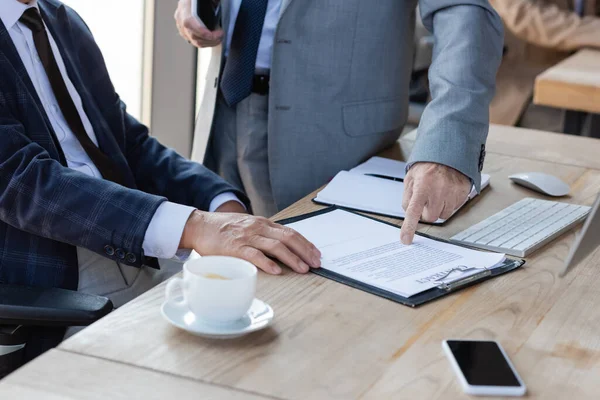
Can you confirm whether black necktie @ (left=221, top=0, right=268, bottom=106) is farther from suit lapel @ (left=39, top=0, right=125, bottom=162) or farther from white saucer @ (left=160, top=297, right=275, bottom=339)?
white saucer @ (left=160, top=297, right=275, bottom=339)

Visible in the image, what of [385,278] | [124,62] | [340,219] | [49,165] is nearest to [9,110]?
[49,165]

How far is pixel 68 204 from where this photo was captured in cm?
150

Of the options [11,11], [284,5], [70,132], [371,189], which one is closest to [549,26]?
[284,5]

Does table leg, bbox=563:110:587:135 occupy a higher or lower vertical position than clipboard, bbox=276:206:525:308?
lower

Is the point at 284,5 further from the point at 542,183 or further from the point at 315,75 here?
the point at 542,183

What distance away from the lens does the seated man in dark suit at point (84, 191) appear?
1.47m

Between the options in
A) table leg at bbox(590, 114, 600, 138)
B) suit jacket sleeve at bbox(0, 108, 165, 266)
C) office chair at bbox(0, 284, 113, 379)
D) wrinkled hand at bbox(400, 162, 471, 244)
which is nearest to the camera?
office chair at bbox(0, 284, 113, 379)

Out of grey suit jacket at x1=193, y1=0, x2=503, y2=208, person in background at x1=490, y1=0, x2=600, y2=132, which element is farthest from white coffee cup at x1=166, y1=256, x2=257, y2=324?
person in background at x1=490, y1=0, x2=600, y2=132

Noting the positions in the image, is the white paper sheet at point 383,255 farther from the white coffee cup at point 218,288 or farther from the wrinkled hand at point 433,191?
the white coffee cup at point 218,288

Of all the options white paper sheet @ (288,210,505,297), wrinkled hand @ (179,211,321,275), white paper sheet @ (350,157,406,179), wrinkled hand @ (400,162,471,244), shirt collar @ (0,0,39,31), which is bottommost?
white paper sheet @ (350,157,406,179)

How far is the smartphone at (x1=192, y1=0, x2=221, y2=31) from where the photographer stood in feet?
6.68

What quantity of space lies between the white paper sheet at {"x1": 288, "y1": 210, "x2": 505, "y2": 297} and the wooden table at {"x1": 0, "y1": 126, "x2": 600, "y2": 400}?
5 centimetres

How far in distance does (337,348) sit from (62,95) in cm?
93

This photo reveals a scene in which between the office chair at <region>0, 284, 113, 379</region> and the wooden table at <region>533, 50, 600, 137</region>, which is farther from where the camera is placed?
the wooden table at <region>533, 50, 600, 137</region>
